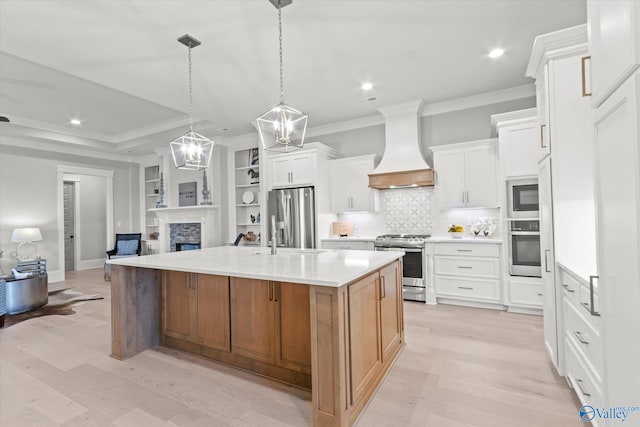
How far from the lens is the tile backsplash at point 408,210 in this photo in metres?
4.79

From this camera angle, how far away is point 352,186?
16.6ft

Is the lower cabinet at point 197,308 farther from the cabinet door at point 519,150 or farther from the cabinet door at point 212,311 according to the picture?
the cabinet door at point 519,150

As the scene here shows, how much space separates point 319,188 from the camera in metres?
5.04

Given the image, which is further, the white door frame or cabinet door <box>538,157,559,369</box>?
the white door frame

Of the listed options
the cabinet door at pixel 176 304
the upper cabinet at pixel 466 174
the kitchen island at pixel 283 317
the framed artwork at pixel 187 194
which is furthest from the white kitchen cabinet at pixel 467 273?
the framed artwork at pixel 187 194

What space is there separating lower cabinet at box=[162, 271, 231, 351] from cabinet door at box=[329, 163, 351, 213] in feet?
9.76

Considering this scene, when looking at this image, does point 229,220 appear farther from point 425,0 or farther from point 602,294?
point 602,294

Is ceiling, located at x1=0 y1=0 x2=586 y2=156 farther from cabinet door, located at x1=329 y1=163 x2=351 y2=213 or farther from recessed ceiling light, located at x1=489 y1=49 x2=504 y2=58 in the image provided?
cabinet door, located at x1=329 y1=163 x2=351 y2=213

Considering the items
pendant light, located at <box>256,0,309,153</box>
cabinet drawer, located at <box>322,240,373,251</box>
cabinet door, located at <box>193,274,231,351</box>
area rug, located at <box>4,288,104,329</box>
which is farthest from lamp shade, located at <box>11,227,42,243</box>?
pendant light, located at <box>256,0,309,153</box>

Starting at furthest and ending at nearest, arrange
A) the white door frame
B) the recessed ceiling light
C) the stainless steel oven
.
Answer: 1. the white door frame
2. the stainless steel oven
3. the recessed ceiling light

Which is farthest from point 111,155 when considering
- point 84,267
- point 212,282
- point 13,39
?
point 212,282

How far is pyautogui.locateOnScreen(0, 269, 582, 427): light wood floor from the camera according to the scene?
6.02ft

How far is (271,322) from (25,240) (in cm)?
600

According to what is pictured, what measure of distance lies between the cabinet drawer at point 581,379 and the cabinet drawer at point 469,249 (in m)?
1.81
